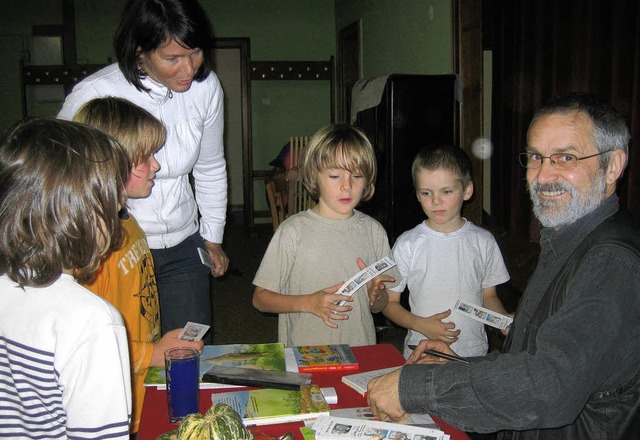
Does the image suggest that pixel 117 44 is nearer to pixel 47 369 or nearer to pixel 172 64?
pixel 172 64

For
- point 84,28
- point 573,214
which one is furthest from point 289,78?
point 573,214

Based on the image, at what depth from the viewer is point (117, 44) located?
6.15ft

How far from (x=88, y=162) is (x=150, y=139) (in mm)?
A: 691

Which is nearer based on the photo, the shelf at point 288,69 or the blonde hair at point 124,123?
the blonde hair at point 124,123

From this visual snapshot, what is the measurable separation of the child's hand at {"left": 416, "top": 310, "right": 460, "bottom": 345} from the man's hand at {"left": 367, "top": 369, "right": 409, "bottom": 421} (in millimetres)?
780

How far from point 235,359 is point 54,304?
63cm

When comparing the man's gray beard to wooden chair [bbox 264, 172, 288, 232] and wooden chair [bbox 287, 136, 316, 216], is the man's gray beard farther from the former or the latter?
wooden chair [bbox 264, 172, 288, 232]

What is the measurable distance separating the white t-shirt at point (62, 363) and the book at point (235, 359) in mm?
380

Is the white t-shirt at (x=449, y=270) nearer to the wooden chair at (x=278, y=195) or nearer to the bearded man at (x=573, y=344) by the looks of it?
the bearded man at (x=573, y=344)

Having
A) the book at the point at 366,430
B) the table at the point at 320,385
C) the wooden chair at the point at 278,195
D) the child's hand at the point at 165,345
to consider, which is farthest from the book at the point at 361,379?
the wooden chair at the point at 278,195

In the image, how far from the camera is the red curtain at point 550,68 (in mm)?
2768

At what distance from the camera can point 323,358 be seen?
1.58 metres

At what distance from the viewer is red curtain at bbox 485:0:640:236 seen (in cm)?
277

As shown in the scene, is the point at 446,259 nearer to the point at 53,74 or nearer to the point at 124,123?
the point at 124,123
